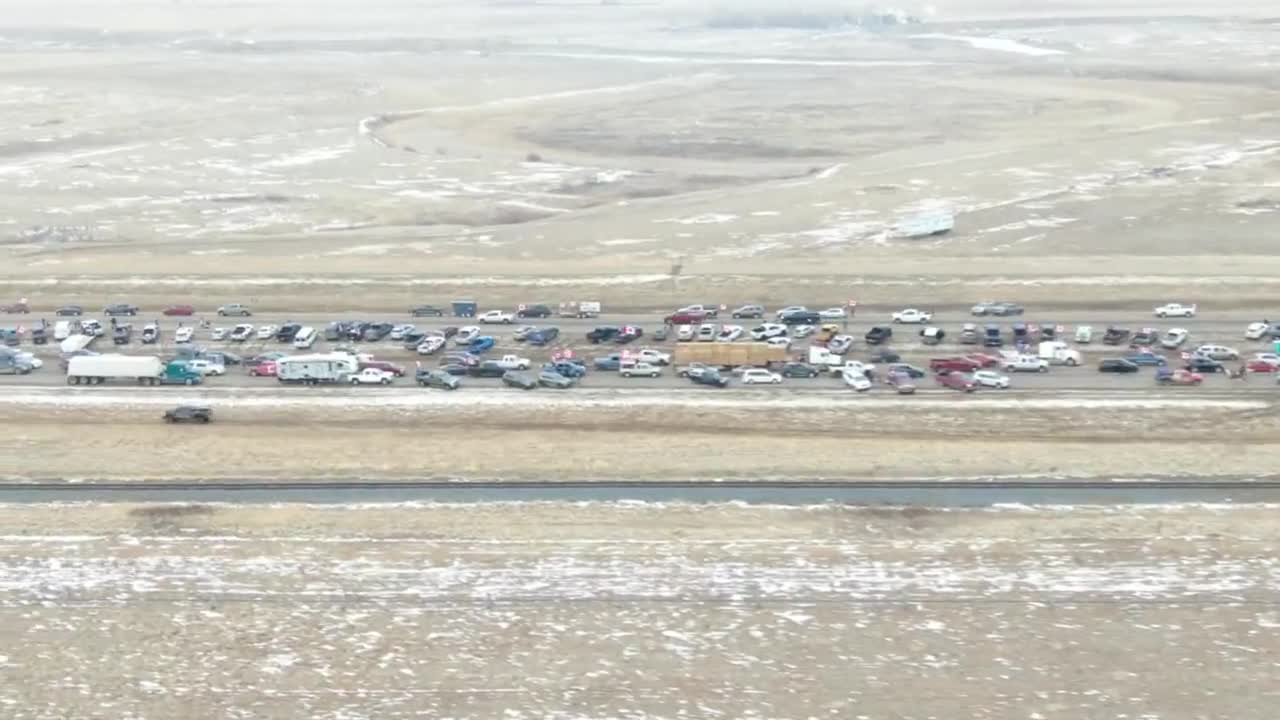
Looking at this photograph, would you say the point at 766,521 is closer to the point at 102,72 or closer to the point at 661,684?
the point at 661,684

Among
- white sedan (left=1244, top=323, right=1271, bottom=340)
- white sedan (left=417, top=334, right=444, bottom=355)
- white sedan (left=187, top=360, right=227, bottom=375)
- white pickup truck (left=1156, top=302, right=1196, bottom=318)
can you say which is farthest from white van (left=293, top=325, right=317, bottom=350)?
white sedan (left=1244, top=323, right=1271, bottom=340)

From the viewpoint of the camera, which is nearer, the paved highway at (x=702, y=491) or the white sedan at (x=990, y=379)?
the paved highway at (x=702, y=491)

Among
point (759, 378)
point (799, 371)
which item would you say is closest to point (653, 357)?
point (759, 378)

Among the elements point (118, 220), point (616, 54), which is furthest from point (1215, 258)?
point (616, 54)

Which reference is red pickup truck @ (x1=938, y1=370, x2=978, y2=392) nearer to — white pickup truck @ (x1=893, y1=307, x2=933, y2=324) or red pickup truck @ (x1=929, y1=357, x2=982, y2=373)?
red pickup truck @ (x1=929, y1=357, x2=982, y2=373)

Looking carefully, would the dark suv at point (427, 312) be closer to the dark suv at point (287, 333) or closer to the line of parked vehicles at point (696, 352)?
the line of parked vehicles at point (696, 352)

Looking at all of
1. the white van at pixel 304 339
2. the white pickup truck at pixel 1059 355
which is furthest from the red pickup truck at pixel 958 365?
the white van at pixel 304 339
